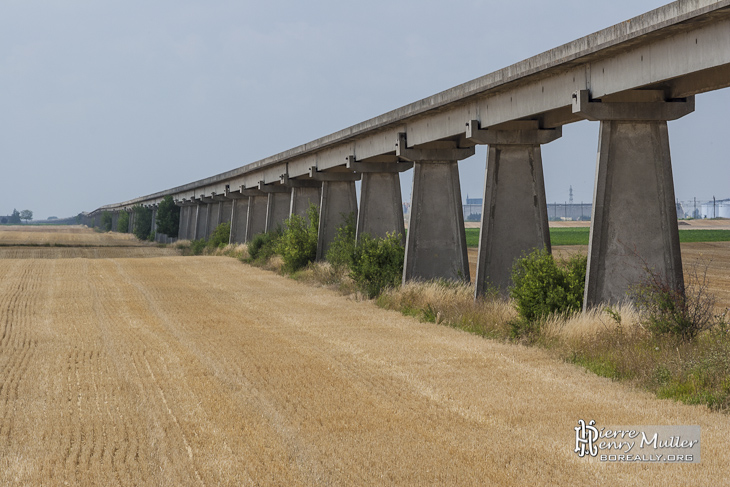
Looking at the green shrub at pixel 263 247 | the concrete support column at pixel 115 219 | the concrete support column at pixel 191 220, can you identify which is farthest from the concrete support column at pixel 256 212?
the concrete support column at pixel 115 219

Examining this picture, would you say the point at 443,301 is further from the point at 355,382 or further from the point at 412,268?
the point at 355,382

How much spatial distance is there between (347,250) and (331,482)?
21375mm

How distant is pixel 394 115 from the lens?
2491 cm

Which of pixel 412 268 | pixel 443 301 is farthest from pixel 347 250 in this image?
pixel 443 301

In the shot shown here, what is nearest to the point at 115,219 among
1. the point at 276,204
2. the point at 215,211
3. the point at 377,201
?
the point at 215,211

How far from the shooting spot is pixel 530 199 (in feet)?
63.9

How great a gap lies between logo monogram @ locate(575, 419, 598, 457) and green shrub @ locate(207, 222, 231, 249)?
51180mm

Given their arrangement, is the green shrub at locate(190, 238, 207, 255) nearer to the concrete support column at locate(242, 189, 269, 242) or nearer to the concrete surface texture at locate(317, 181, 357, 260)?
the concrete support column at locate(242, 189, 269, 242)

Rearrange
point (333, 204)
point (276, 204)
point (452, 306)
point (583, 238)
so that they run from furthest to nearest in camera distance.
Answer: point (583, 238) → point (276, 204) → point (333, 204) → point (452, 306)

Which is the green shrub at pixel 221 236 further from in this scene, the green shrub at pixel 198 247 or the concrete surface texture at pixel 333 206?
the concrete surface texture at pixel 333 206

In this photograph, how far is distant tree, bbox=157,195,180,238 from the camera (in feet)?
282

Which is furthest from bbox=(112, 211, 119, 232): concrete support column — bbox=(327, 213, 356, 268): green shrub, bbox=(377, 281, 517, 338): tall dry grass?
bbox=(377, 281, 517, 338): tall dry grass

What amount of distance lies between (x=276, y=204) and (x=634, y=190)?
3476cm

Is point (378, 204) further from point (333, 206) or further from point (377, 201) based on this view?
point (333, 206)
